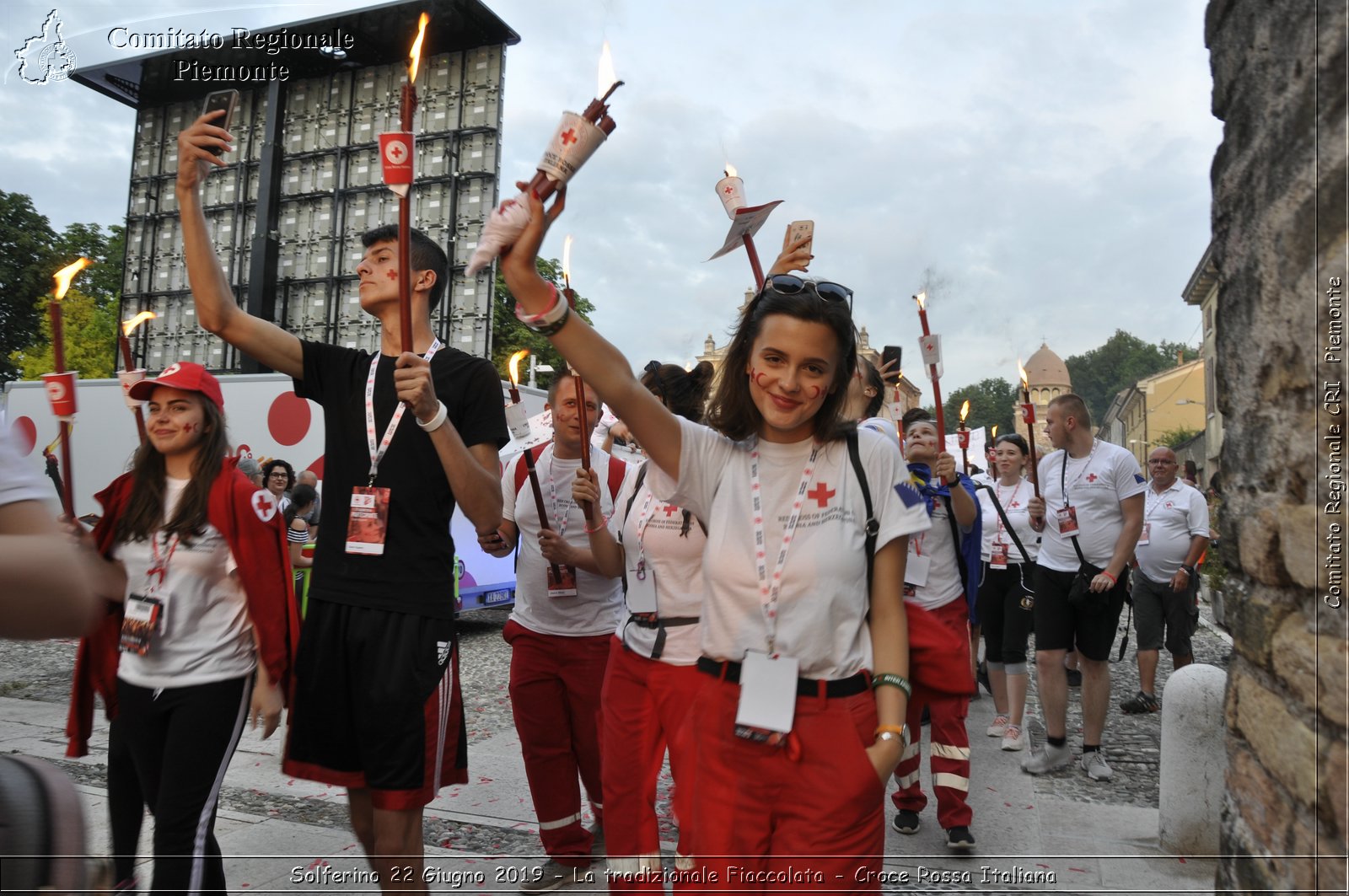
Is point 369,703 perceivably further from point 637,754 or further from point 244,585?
point 637,754

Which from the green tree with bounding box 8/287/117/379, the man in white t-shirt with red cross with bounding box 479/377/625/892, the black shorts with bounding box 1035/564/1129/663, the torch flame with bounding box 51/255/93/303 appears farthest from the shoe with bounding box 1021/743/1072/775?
the green tree with bounding box 8/287/117/379

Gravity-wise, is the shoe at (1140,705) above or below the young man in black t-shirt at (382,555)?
below

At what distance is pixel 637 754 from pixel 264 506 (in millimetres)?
1621

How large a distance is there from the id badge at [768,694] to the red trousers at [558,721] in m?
2.08

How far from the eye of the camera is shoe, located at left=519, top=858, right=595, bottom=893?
392 centimetres

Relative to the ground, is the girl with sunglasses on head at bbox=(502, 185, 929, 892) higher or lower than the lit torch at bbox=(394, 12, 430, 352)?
lower

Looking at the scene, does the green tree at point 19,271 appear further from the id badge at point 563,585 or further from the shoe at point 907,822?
the shoe at point 907,822

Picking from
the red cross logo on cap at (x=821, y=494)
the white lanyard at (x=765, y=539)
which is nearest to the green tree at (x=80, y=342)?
the white lanyard at (x=765, y=539)

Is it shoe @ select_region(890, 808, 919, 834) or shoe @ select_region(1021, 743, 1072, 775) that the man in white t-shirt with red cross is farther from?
shoe @ select_region(1021, 743, 1072, 775)

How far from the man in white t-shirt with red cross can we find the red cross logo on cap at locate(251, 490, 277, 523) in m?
1.02

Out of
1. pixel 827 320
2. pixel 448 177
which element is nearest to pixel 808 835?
pixel 827 320

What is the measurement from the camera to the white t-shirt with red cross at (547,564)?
4.21m

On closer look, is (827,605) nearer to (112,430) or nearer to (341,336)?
(112,430)

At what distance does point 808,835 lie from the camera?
2.12 meters
